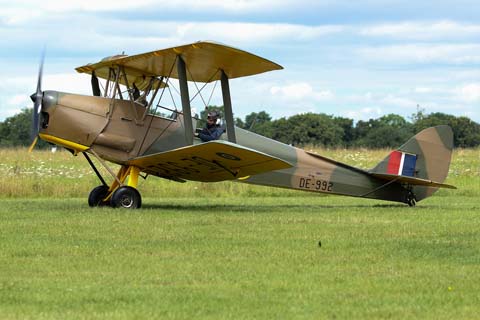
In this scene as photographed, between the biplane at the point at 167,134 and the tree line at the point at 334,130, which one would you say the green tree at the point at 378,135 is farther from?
the biplane at the point at 167,134

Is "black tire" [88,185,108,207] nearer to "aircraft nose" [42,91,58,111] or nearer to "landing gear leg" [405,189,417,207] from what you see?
"aircraft nose" [42,91,58,111]

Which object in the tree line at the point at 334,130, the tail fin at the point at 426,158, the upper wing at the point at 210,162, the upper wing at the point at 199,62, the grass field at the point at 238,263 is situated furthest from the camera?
the tree line at the point at 334,130

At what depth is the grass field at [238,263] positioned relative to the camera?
22.1ft

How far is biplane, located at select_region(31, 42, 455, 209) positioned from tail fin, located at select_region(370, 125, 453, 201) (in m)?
0.19

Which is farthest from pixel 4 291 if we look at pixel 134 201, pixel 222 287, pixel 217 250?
pixel 134 201

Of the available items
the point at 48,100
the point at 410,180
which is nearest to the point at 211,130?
the point at 48,100

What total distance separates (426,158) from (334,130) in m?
50.9

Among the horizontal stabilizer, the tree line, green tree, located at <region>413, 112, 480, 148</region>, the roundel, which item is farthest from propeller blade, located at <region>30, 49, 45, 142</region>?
green tree, located at <region>413, 112, 480, 148</region>

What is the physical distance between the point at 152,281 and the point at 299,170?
31.6 feet

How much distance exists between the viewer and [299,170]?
17188mm

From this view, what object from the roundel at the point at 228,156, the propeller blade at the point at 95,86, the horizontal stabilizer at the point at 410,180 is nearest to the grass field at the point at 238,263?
the roundel at the point at 228,156

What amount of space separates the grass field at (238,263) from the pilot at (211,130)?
132 centimetres

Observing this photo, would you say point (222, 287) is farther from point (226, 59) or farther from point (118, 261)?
point (226, 59)

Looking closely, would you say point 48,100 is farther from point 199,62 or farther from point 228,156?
point 228,156
